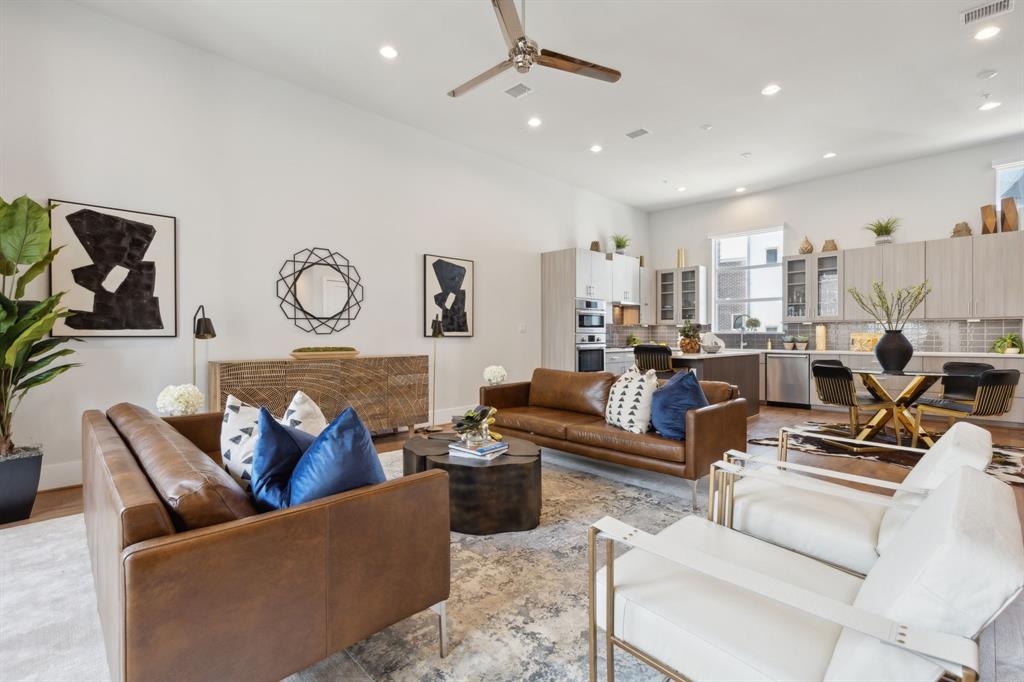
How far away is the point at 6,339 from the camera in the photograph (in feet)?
9.30

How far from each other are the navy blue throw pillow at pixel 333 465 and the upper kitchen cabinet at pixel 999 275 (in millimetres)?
7830

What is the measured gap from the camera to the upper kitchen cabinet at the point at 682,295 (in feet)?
28.3

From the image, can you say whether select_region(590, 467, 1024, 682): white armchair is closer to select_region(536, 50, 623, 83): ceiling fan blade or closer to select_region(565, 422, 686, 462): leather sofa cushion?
select_region(565, 422, 686, 462): leather sofa cushion

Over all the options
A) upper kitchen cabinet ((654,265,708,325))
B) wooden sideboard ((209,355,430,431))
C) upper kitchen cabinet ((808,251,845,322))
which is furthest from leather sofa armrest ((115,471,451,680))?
upper kitchen cabinet ((654,265,708,325))

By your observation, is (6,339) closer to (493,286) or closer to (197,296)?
(197,296)

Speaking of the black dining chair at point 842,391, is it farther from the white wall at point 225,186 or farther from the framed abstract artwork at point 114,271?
the framed abstract artwork at point 114,271

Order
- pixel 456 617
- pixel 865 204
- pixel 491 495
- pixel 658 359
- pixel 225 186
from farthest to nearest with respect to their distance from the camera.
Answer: pixel 865 204
pixel 658 359
pixel 225 186
pixel 491 495
pixel 456 617

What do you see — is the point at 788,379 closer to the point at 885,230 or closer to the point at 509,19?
the point at 885,230

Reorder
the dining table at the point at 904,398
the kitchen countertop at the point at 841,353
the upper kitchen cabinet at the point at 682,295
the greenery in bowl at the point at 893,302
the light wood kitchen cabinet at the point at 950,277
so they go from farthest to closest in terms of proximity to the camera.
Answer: the upper kitchen cabinet at the point at 682,295
the greenery in bowl at the point at 893,302
the light wood kitchen cabinet at the point at 950,277
the kitchen countertop at the point at 841,353
the dining table at the point at 904,398

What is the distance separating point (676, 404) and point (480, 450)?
134 centimetres

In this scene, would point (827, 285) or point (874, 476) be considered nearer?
point (874, 476)

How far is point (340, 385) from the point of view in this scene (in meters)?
4.54

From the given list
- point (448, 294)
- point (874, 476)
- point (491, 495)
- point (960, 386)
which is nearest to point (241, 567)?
point (491, 495)

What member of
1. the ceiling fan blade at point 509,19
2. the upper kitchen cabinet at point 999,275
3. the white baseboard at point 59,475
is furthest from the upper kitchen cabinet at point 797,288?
the white baseboard at point 59,475
